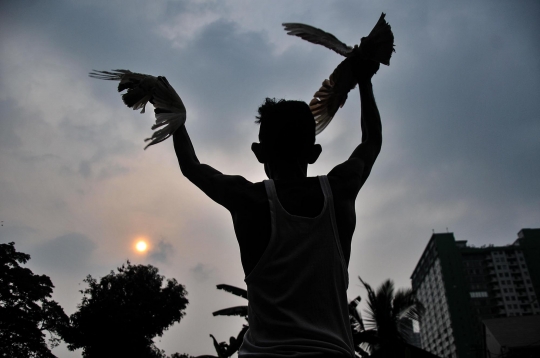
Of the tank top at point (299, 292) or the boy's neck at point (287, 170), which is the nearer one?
the tank top at point (299, 292)

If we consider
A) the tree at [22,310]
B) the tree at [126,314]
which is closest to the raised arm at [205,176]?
the tree at [22,310]

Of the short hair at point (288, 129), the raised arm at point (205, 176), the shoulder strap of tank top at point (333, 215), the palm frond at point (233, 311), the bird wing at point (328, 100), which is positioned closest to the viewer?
the shoulder strap of tank top at point (333, 215)

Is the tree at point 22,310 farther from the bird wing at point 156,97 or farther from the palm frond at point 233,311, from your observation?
the bird wing at point 156,97

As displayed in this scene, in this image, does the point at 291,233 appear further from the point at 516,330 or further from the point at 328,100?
the point at 516,330

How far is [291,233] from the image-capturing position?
4.42 ft

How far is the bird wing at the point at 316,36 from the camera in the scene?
6.20ft

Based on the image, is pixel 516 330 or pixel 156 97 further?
pixel 516 330

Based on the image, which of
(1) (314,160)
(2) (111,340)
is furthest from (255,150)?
(2) (111,340)

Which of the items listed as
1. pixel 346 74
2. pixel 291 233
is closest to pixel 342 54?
pixel 346 74

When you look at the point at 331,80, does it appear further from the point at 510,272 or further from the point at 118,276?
the point at 510,272

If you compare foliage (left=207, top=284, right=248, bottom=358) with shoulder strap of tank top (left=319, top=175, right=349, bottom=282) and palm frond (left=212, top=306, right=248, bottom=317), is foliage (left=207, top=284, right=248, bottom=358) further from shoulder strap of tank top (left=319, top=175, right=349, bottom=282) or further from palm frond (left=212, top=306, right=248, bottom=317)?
shoulder strap of tank top (left=319, top=175, right=349, bottom=282)

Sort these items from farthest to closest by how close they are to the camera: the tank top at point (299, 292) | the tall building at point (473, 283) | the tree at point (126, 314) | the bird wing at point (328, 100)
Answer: the tall building at point (473, 283) < the tree at point (126, 314) < the bird wing at point (328, 100) < the tank top at point (299, 292)

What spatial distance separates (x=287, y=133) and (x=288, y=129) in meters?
0.02

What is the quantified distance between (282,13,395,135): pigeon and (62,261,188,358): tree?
96.7 feet
